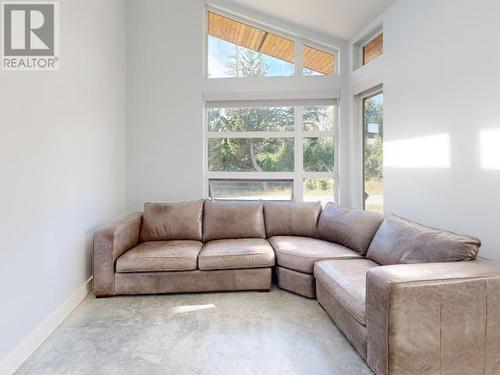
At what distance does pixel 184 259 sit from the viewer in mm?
2926

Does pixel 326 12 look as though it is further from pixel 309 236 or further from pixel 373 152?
pixel 309 236

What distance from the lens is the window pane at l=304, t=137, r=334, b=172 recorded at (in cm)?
411

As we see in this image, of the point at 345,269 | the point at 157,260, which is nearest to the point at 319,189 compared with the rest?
the point at 345,269

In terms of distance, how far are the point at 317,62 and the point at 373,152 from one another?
1.47 m

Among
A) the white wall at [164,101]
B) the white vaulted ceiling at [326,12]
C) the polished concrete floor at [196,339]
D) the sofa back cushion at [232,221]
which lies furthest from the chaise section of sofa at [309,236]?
the white vaulted ceiling at [326,12]

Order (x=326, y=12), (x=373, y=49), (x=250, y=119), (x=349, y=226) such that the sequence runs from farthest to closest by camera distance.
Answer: (x=250, y=119) → (x=373, y=49) → (x=326, y=12) → (x=349, y=226)

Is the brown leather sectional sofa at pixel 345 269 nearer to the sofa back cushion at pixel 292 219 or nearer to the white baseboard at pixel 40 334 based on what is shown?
the sofa back cushion at pixel 292 219

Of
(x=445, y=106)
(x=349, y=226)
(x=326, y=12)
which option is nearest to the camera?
(x=445, y=106)

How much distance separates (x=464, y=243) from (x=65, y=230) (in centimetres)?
295

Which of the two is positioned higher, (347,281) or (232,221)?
(232,221)

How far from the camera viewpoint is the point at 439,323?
1.61 metres

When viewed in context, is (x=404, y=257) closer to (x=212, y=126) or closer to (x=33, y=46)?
(x=212, y=126)

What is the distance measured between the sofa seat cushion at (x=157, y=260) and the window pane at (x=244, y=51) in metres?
2.41

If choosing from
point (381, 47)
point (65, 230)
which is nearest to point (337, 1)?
point (381, 47)
